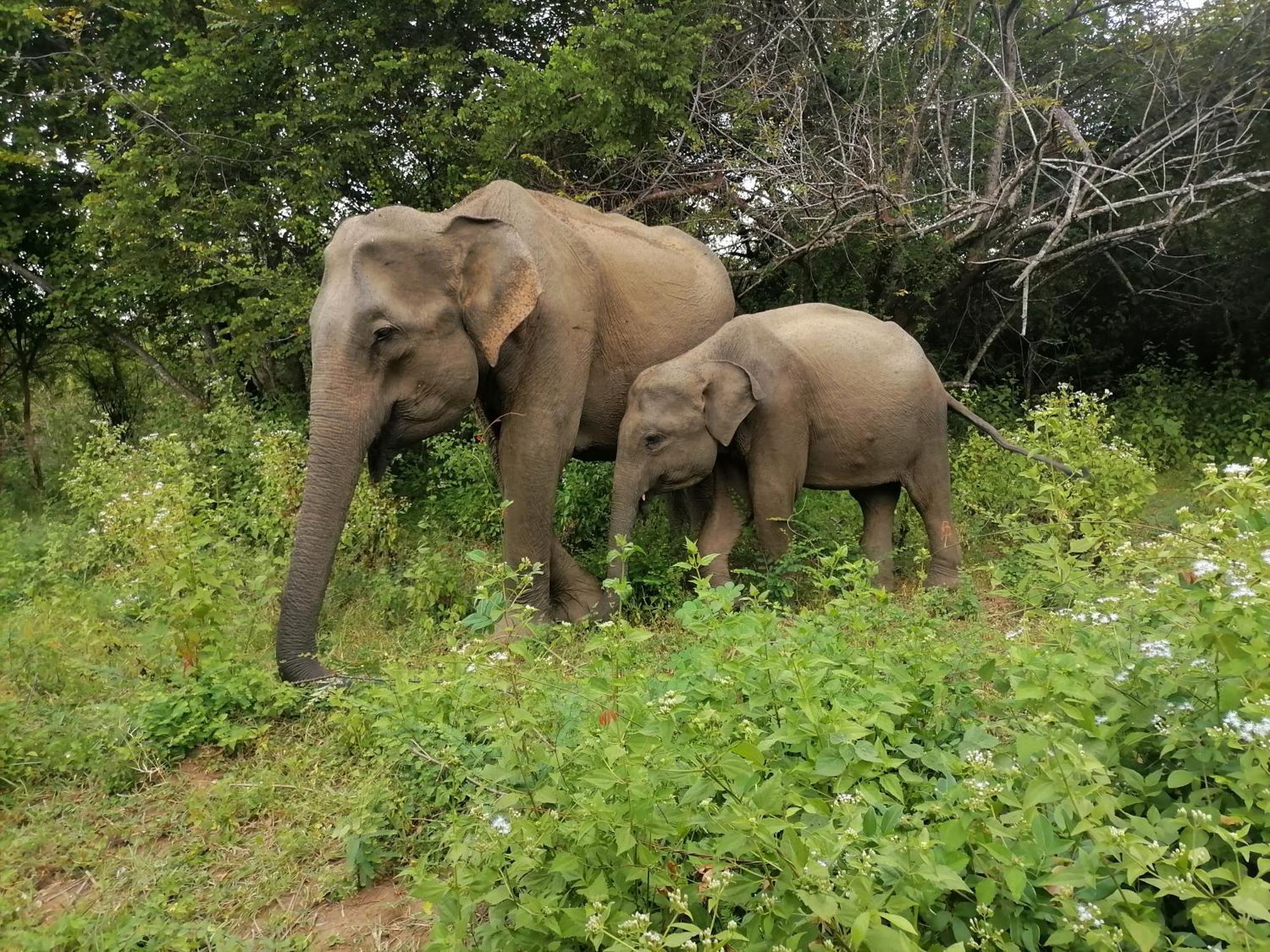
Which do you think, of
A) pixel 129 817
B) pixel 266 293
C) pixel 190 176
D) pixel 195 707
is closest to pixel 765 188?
pixel 266 293

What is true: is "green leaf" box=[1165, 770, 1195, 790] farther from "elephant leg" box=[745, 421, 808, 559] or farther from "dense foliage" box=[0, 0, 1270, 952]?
"elephant leg" box=[745, 421, 808, 559]

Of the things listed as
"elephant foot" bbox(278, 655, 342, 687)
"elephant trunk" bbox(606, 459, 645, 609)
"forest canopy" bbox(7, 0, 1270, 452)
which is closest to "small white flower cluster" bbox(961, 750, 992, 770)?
"elephant foot" bbox(278, 655, 342, 687)

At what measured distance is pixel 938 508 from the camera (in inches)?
224

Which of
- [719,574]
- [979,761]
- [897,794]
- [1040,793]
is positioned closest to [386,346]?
[719,574]

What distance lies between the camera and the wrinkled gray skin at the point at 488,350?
3863 millimetres

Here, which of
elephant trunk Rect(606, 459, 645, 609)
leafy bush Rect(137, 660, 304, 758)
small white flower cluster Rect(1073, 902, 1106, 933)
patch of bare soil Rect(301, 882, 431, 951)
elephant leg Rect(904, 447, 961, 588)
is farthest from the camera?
elephant leg Rect(904, 447, 961, 588)

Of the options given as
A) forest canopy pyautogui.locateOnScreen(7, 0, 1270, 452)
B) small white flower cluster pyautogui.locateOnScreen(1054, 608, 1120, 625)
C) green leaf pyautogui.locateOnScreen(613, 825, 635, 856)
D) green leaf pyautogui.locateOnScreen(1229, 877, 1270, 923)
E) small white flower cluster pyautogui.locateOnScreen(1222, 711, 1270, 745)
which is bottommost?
small white flower cluster pyautogui.locateOnScreen(1054, 608, 1120, 625)

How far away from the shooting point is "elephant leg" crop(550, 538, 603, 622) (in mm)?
5195

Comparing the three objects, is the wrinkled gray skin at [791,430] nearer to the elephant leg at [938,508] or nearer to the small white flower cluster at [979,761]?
the elephant leg at [938,508]

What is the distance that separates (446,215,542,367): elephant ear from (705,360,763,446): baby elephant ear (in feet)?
4.08

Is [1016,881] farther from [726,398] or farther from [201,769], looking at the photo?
[726,398]

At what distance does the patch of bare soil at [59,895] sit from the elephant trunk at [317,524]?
1.12 meters

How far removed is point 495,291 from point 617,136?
147 inches

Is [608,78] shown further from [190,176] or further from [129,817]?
[129,817]
